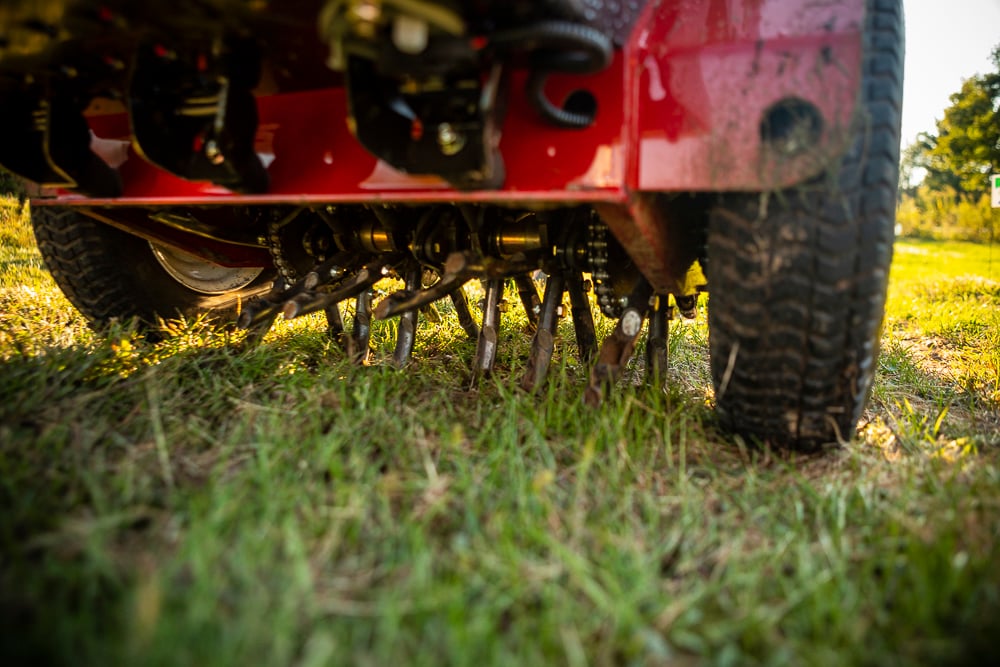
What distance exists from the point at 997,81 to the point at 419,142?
105 ft

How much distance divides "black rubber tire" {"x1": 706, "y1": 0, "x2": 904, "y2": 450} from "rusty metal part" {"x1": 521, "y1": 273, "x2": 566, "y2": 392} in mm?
519

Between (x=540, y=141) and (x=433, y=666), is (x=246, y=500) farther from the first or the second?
(x=540, y=141)

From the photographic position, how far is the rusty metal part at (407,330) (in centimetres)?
185

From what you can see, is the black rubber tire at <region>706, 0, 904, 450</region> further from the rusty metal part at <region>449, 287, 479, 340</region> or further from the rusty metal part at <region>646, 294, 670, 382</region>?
the rusty metal part at <region>449, 287, 479, 340</region>

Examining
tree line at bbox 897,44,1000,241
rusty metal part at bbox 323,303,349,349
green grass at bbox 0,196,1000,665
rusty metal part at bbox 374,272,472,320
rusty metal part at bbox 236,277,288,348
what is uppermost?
tree line at bbox 897,44,1000,241

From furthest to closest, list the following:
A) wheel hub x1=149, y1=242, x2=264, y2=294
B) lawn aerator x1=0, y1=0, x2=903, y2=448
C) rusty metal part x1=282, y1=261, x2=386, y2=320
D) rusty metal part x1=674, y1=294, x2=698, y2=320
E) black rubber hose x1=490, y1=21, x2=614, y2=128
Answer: wheel hub x1=149, y1=242, x2=264, y2=294
rusty metal part x1=674, y1=294, x2=698, y2=320
rusty metal part x1=282, y1=261, x2=386, y2=320
lawn aerator x1=0, y1=0, x2=903, y2=448
black rubber hose x1=490, y1=21, x2=614, y2=128

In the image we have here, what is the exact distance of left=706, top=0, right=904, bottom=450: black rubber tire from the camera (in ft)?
3.72

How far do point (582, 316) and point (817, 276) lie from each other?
835mm

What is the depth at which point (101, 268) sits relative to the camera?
188 cm

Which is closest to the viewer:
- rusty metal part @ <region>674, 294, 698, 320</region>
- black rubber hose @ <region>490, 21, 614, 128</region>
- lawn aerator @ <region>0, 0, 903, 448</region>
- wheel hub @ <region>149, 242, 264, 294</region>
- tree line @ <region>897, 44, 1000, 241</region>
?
black rubber hose @ <region>490, 21, 614, 128</region>

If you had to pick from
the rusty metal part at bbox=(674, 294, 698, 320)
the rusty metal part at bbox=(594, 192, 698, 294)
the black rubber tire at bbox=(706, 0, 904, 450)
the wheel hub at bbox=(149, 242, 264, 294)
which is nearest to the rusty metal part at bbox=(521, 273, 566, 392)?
the rusty metal part at bbox=(594, 192, 698, 294)

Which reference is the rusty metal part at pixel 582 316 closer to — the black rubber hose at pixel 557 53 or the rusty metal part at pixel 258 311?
the black rubber hose at pixel 557 53

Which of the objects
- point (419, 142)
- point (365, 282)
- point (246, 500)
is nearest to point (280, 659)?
point (246, 500)

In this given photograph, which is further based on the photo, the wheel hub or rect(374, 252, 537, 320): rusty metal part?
the wheel hub
